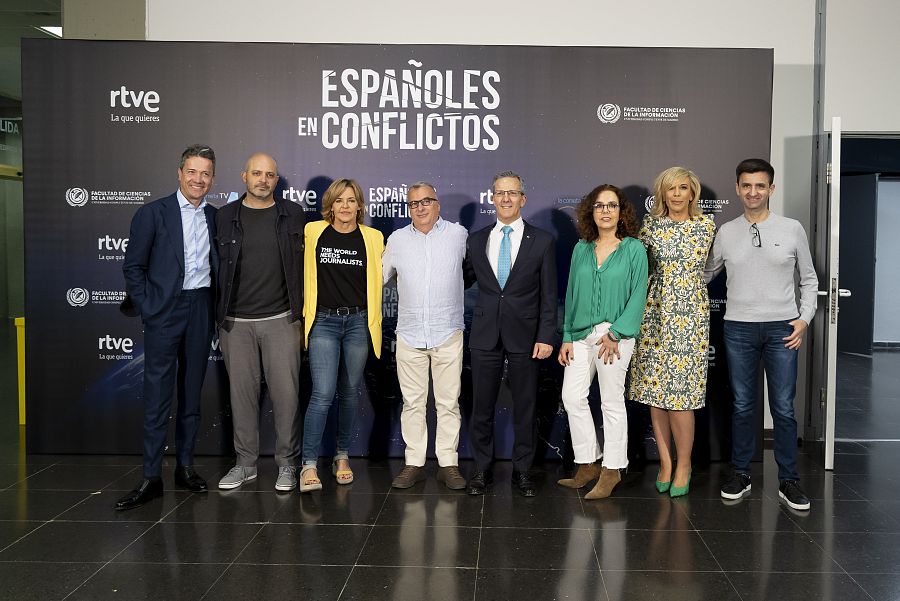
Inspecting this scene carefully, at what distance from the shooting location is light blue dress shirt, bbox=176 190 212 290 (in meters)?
3.96

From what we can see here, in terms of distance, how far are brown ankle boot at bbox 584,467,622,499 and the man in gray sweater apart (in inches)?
23.1

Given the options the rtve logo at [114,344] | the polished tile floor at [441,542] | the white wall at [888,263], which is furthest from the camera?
the white wall at [888,263]

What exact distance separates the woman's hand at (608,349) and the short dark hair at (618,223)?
54cm

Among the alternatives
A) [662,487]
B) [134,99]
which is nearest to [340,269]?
[134,99]

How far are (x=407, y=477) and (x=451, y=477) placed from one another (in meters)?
0.24

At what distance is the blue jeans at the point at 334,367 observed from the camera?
13.4 feet

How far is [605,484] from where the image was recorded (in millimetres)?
4035

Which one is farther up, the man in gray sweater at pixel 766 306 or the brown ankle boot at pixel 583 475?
the man in gray sweater at pixel 766 306

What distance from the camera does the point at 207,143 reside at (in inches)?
187

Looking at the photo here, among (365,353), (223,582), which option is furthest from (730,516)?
(223,582)

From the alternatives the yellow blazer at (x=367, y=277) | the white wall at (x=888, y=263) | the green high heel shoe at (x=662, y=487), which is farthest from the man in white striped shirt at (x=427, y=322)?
the white wall at (x=888, y=263)

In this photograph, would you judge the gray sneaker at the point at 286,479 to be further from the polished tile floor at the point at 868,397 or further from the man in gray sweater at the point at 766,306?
the polished tile floor at the point at 868,397

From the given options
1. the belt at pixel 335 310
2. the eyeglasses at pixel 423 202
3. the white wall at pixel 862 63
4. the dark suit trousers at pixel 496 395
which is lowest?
the dark suit trousers at pixel 496 395

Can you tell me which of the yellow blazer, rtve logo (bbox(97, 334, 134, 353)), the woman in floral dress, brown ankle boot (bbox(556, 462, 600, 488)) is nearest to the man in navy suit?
the yellow blazer
